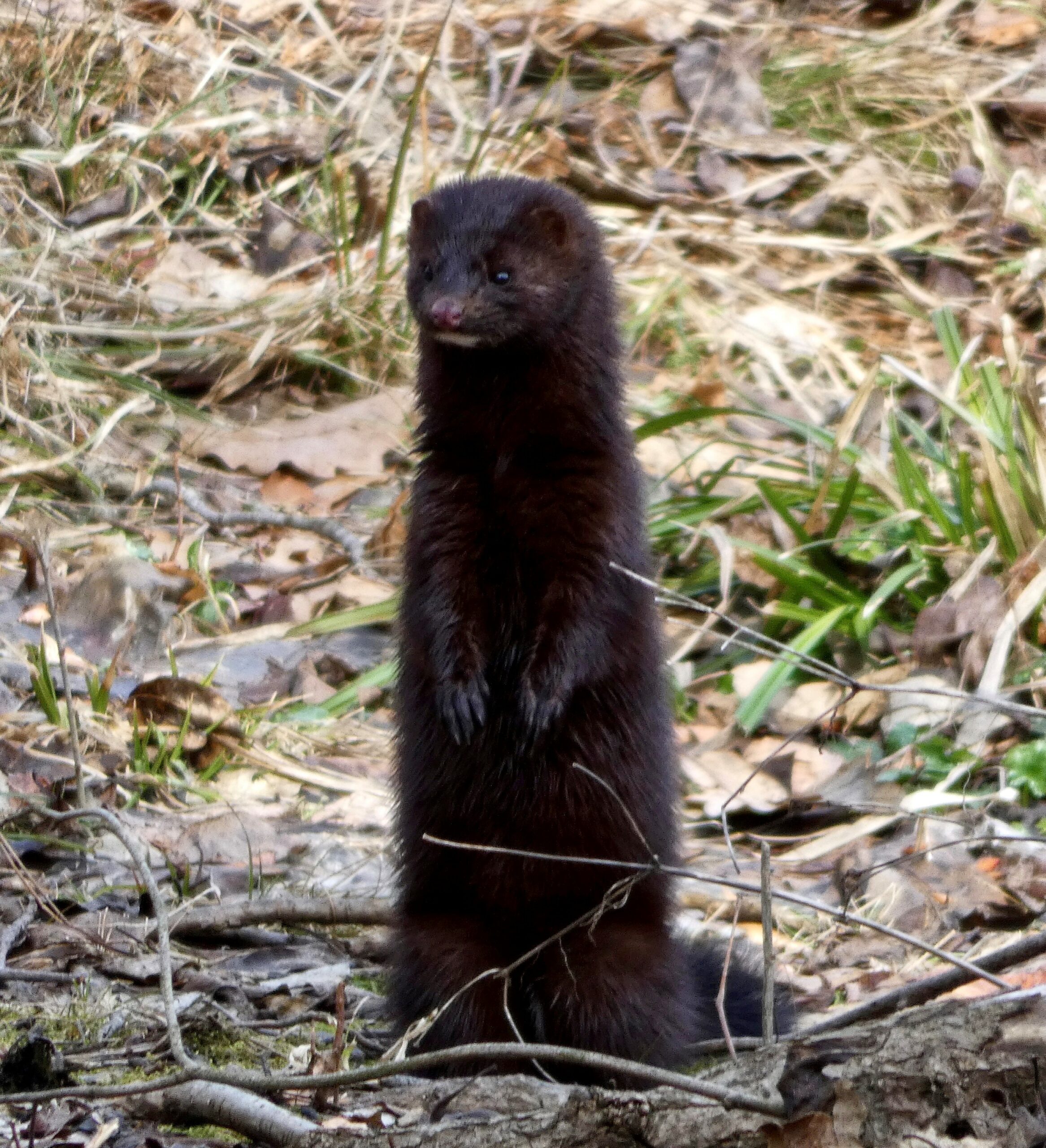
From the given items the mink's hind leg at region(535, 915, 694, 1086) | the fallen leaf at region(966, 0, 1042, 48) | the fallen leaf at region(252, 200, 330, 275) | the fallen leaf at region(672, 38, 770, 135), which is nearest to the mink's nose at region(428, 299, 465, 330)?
the mink's hind leg at region(535, 915, 694, 1086)

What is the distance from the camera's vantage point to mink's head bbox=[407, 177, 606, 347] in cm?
382

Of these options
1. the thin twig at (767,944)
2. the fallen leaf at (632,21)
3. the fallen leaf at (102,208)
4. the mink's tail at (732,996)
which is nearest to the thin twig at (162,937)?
the thin twig at (767,944)

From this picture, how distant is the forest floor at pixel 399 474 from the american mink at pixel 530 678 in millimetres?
351

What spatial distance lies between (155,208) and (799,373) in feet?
10.8

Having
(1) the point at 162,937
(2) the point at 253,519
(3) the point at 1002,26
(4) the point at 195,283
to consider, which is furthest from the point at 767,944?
(3) the point at 1002,26

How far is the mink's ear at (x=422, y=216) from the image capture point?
→ 400 cm

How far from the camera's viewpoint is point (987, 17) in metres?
10.0

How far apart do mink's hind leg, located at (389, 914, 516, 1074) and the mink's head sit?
134cm

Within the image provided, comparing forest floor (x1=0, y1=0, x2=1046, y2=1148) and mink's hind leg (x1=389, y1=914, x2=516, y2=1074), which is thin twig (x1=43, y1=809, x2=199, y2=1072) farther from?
mink's hind leg (x1=389, y1=914, x2=516, y2=1074)

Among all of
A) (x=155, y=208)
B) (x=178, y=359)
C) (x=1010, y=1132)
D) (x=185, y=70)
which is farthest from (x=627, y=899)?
(x=185, y=70)

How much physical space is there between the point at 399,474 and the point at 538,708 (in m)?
3.87

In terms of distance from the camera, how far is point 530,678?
11.9 feet

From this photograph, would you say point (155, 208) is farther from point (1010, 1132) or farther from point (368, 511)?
point (1010, 1132)

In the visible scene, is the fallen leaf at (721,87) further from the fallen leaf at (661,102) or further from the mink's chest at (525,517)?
the mink's chest at (525,517)
